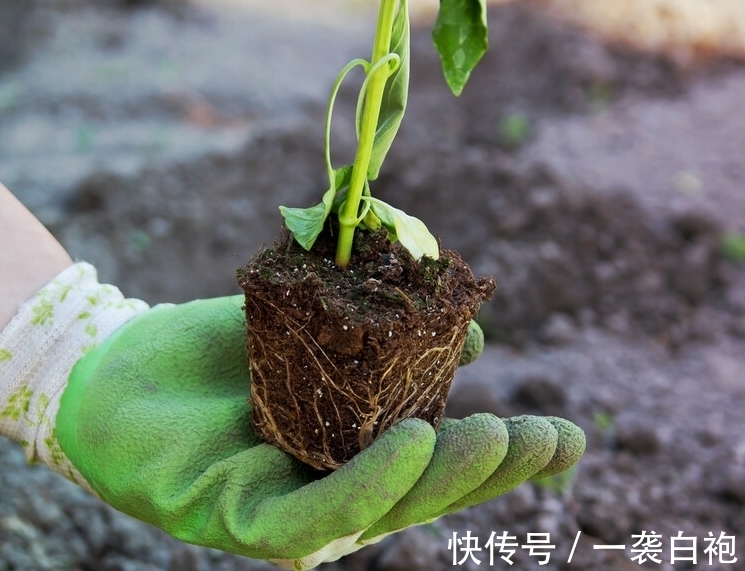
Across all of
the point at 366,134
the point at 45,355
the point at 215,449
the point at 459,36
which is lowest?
the point at 215,449

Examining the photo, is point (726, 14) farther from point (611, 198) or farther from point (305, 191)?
point (305, 191)

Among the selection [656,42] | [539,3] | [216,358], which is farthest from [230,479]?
[539,3]

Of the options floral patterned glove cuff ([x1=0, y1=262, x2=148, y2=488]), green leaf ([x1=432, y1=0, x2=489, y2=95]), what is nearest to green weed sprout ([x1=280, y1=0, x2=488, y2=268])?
green leaf ([x1=432, y1=0, x2=489, y2=95])

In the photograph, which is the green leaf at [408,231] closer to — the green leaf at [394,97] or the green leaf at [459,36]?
the green leaf at [394,97]

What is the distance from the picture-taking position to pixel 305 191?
10.7 ft

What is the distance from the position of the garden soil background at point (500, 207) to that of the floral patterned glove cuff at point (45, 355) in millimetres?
470

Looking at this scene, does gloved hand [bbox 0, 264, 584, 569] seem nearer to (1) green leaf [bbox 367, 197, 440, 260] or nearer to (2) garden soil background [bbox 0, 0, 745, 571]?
(1) green leaf [bbox 367, 197, 440, 260]

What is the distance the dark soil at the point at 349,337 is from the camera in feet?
3.18

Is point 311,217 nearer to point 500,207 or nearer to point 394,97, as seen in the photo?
point 394,97

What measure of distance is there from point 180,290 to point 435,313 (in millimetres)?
1877

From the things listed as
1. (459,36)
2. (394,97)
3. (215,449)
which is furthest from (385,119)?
(215,449)

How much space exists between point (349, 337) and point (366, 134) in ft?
0.83

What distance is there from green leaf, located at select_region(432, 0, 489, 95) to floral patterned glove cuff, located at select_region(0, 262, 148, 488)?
624 millimetres

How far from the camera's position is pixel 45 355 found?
3.87 feet
